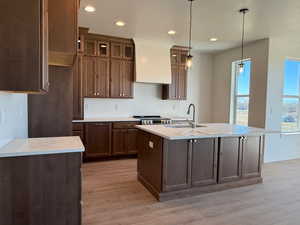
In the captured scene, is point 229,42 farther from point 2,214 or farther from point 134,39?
point 2,214

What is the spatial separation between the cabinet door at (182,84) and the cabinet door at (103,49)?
1.97m

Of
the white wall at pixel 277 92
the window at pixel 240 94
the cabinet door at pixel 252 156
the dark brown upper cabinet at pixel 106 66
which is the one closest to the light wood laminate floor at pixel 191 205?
the cabinet door at pixel 252 156

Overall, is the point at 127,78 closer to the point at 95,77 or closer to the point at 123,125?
the point at 95,77

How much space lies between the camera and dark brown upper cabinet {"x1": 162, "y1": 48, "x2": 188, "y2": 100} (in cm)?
559

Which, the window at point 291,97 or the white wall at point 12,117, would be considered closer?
the white wall at point 12,117

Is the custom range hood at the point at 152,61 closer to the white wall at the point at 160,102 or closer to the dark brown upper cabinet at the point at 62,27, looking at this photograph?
the white wall at the point at 160,102

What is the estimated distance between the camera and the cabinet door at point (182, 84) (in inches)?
224

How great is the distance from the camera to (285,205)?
9.34ft

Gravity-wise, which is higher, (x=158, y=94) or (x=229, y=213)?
(x=158, y=94)

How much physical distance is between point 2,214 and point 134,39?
423 centimetres

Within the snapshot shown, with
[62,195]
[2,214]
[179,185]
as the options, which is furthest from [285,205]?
[2,214]

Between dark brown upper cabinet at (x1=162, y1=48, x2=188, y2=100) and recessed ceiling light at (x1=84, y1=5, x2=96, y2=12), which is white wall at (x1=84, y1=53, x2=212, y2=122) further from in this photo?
recessed ceiling light at (x1=84, y1=5, x2=96, y2=12)

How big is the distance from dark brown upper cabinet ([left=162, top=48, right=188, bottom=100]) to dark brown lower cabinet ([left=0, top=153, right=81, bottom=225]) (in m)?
3.95

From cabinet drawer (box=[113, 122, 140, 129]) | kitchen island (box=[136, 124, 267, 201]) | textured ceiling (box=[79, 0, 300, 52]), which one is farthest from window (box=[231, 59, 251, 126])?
cabinet drawer (box=[113, 122, 140, 129])
